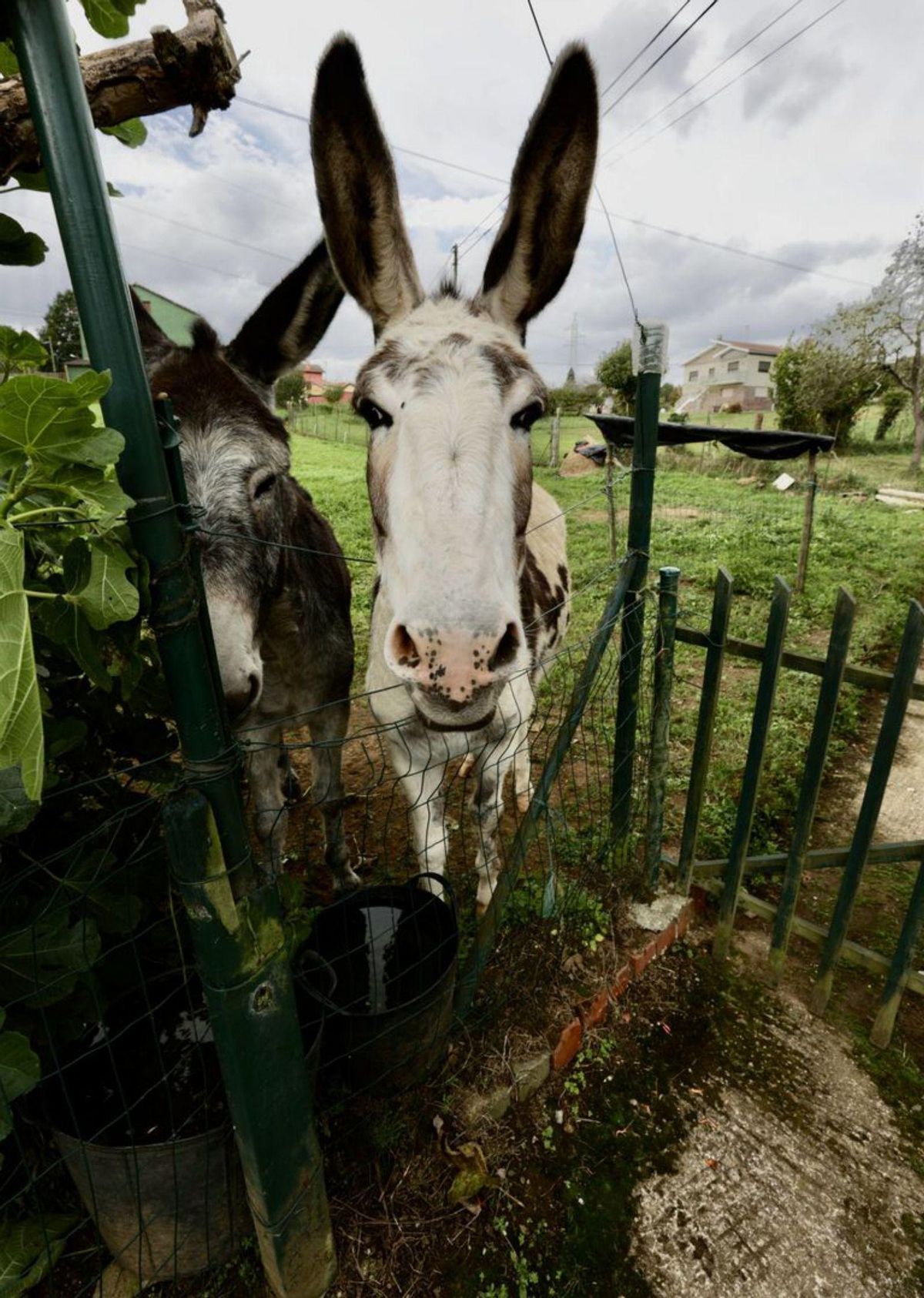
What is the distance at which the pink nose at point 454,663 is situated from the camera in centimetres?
145

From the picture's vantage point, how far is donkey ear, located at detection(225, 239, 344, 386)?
8.66 ft

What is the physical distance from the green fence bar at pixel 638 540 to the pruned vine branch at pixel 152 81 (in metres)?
1.73

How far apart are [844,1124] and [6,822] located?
307cm

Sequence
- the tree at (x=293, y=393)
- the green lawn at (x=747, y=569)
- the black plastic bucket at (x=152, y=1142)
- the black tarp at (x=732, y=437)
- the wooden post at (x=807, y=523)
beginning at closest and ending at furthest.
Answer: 1. the black plastic bucket at (x=152, y=1142)
2. the green lawn at (x=747, y=569)
3. the black tarp at (x=732, y=437)
4. the wooden post at (x=807, y=523)
5. the tree at (x=293, y=393)

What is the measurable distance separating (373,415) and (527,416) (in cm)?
50

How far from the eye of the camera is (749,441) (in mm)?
7809

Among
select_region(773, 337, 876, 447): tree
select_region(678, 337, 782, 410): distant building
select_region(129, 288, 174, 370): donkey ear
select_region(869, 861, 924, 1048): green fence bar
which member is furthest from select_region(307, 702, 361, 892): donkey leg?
select_region(678, 337, 782, 410): distant building

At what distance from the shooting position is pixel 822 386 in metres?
26.0

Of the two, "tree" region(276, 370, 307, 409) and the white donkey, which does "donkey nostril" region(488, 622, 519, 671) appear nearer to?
the white donkey

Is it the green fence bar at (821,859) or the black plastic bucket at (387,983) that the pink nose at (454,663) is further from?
the green fence bar at (821,859)

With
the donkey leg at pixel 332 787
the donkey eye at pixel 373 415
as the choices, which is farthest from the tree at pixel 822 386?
the donkey eye at pixel 373 415

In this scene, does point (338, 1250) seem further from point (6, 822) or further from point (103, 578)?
point (103, 578)

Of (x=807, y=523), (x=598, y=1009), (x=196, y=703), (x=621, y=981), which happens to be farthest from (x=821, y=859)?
(x=807, y=523)

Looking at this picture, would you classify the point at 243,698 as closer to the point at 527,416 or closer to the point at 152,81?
the point at 527,416
